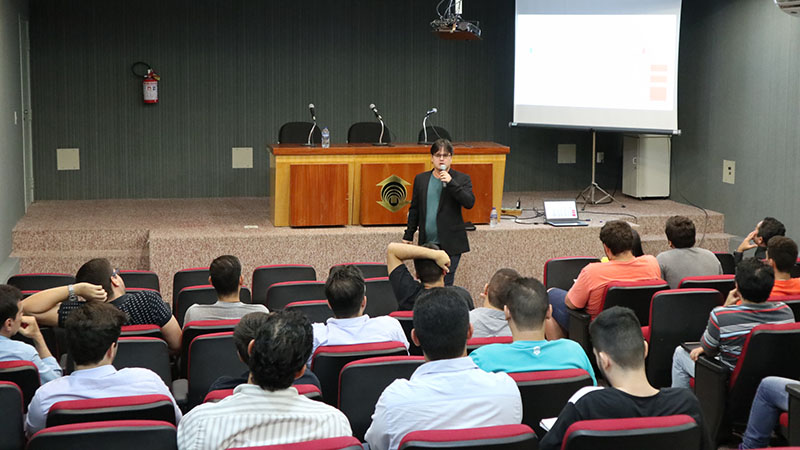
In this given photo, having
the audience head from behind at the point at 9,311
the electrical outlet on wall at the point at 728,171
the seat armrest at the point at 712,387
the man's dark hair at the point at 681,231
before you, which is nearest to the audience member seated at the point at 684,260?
the man's dark hair at the point at 681,231

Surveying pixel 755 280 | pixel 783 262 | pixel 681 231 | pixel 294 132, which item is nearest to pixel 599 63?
pixel 294 132

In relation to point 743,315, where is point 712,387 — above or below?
below

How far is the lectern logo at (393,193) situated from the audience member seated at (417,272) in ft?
8.10

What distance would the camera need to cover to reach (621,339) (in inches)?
108

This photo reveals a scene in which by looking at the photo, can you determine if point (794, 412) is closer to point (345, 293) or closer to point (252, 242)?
point (345, 293)

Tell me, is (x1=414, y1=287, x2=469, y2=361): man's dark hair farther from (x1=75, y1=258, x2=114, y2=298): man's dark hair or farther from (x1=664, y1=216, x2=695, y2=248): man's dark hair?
(x1=664, y1=216, x2=695, y2=248): man's dark hair

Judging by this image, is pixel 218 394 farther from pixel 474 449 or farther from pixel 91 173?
pixel 91 173

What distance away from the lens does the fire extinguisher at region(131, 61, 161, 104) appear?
9.66 m

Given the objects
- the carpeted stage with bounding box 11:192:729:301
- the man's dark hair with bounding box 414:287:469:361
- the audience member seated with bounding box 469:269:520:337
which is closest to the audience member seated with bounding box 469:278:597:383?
the man's dark hair with bounding box 414:287:469:361

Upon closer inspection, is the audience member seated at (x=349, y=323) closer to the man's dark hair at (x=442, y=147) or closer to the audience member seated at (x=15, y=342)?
the audience member seated at (x=15, y=342)

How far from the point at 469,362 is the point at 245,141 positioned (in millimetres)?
7724

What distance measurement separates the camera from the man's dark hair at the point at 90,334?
2.96 metres

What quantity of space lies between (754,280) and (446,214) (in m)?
3.04

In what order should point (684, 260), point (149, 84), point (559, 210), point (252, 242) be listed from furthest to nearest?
point (149, 84) < point (559, 210) < point (252, 242) < point (684, 260)
